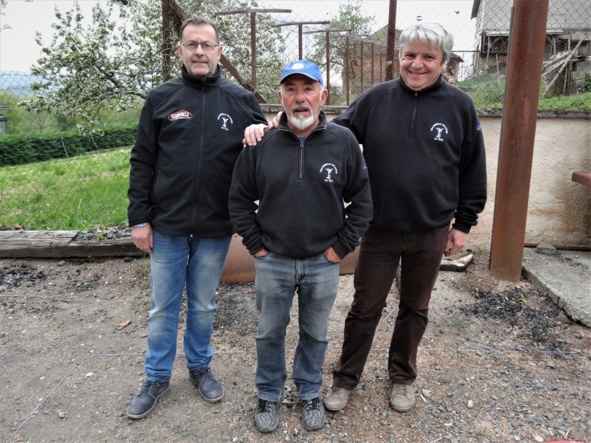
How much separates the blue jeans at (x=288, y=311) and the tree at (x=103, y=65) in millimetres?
3801

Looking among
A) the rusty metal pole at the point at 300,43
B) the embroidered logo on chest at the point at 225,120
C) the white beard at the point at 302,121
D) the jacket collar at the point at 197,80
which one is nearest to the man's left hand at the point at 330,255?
the white beard at the point at 302,121

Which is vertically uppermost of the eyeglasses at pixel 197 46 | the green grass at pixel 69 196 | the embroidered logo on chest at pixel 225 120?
the eyeglasses at pixel 197 46

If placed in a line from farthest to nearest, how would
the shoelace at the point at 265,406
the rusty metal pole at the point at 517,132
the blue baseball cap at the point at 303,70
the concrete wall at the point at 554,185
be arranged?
the concrete wall at the point at 554,185
the rusty metal pole at the point at 517,132
the shoelace at the point at 265,406
the blue baseball cap at the point at 303,70

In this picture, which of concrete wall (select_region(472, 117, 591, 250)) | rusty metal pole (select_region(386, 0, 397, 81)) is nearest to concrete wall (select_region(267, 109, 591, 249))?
concrete wall (select_region(472, 117, 591, 250))

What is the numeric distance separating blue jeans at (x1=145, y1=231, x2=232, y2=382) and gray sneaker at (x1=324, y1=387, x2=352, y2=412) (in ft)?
2.80

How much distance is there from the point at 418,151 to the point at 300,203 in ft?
2.30

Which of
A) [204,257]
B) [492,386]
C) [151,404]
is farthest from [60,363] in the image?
[492,386]

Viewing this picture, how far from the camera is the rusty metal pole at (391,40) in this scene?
484 cm

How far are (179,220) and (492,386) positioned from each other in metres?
2.25

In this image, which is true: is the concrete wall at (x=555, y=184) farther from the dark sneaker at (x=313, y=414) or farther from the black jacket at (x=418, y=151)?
the dark sneaker at (x=313, y=414)

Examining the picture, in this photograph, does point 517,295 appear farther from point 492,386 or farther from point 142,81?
point 142,81

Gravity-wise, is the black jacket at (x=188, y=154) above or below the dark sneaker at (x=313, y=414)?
above

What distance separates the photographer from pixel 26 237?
529 cm

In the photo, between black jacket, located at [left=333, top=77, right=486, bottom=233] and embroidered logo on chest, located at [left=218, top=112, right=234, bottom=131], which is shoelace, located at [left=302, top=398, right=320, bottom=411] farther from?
embroidered logo on chest, located at [left=218, top=112, right=234, bottom=131]
